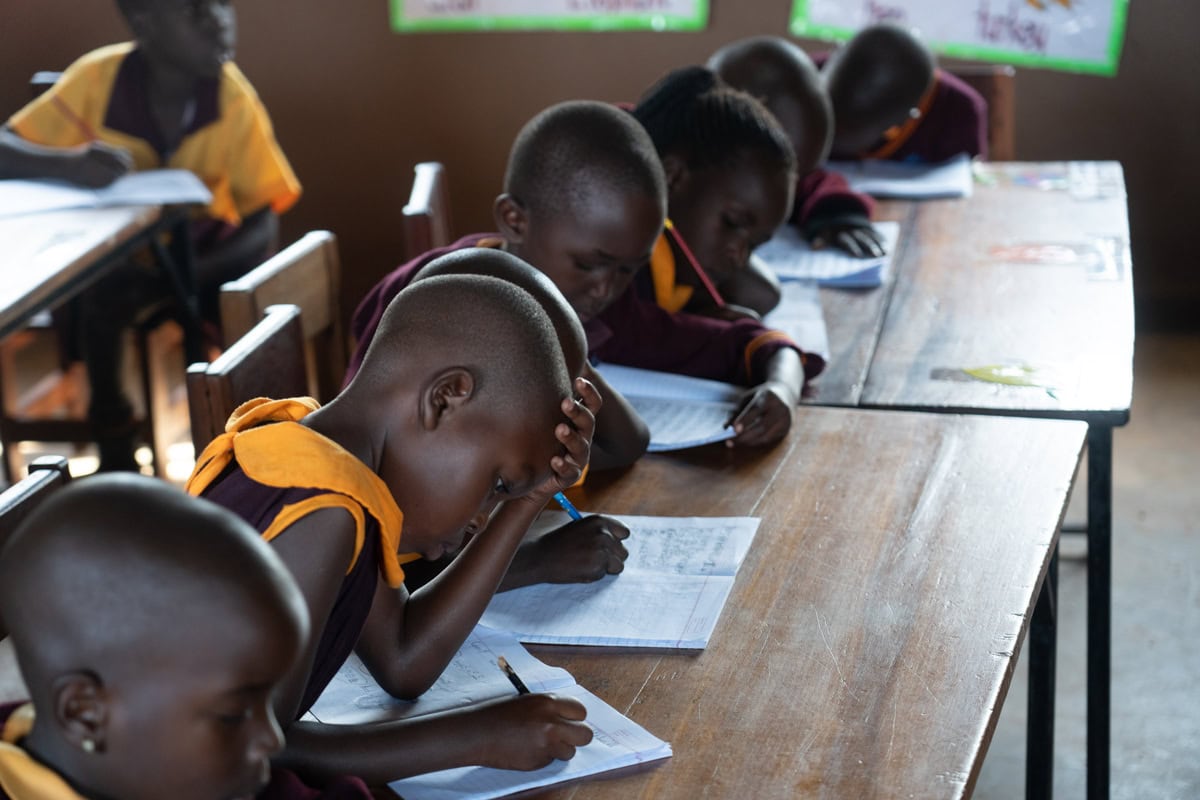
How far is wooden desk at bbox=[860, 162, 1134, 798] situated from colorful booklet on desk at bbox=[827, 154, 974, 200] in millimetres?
115

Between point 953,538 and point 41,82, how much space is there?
2.96 m

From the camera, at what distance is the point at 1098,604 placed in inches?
77.0

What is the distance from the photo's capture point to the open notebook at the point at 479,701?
39.9 inches

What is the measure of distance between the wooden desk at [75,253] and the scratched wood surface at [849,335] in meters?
1.40

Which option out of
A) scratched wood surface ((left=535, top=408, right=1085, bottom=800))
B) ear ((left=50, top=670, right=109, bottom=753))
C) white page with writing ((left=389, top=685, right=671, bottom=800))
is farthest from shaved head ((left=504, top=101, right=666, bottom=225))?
ear ((left=50, top=670, right=109, bottom=753))

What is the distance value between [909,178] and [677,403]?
1.59 metres

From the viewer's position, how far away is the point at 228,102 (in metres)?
3.57

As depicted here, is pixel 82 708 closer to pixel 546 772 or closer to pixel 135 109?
pixel 546 772

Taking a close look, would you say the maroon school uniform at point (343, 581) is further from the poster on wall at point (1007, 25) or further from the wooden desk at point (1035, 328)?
the poster on wall at point (1007, 25)

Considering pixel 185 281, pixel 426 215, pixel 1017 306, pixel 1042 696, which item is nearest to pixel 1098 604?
pixel 1042 696

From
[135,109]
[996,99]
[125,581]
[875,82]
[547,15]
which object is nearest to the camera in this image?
[125,581]

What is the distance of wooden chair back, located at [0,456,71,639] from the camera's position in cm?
114

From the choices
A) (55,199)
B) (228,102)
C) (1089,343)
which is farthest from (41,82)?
(1089,343)

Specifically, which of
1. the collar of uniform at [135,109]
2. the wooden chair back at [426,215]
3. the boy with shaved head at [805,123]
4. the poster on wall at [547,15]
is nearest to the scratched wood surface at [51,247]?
the collar of uniform at [135,109]
